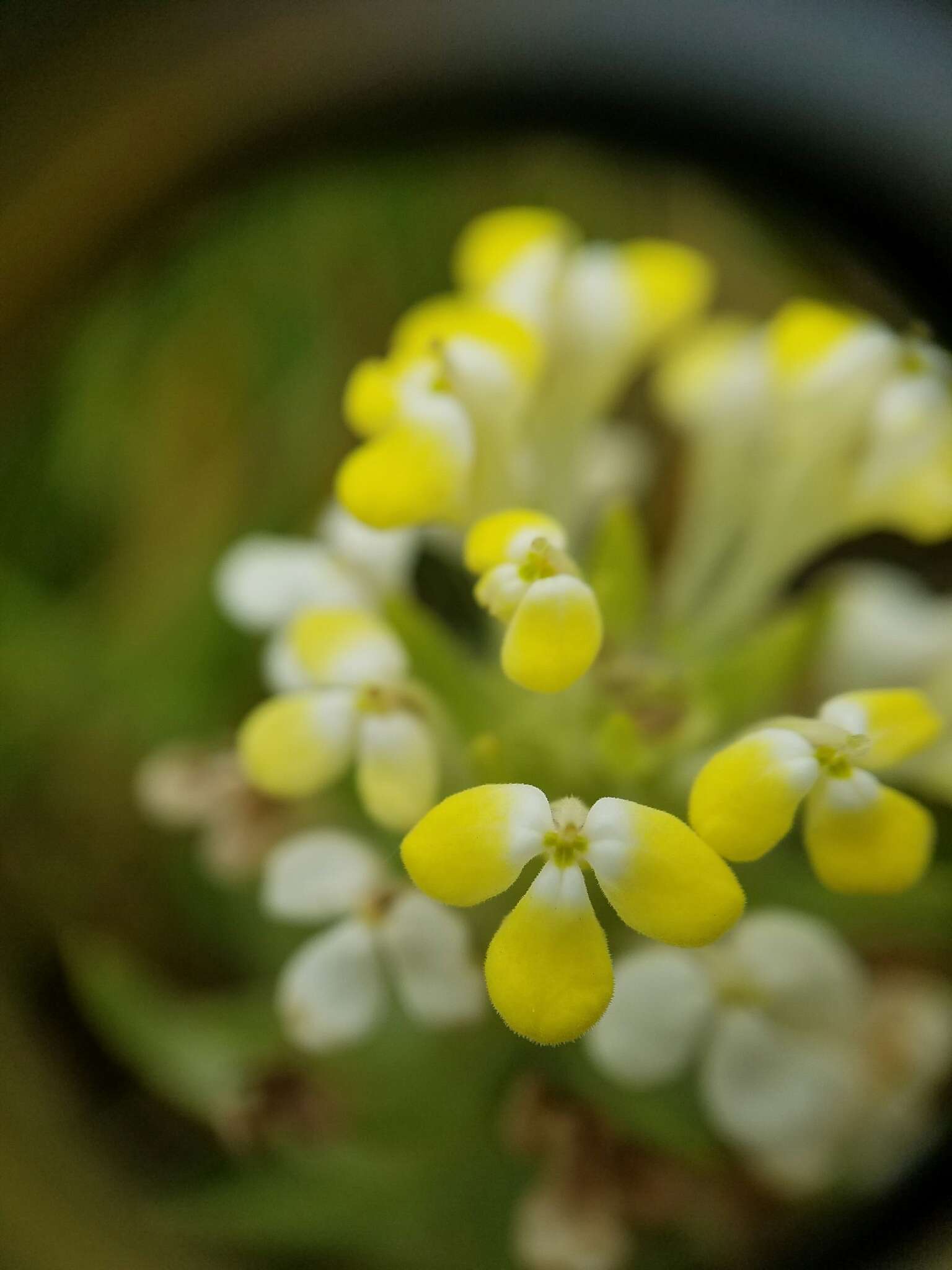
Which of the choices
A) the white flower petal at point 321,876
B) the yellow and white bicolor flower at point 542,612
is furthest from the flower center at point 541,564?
the white flower petal at point 321,876

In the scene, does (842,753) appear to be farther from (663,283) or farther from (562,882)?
(663,283)

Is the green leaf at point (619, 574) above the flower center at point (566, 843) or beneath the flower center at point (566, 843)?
above

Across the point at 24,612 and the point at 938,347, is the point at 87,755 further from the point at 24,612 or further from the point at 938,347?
the point at 938,347

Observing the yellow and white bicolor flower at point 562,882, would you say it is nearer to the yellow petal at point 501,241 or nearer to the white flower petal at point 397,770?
the white flower petal at point 397,770

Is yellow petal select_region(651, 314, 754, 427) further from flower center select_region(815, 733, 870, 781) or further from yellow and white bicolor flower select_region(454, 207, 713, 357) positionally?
flower center select_region(815, 733, 870, 781)

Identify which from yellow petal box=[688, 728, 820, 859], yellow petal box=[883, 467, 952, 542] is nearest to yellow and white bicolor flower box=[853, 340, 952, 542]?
yellow petal box=[883, 467, 952, 542]

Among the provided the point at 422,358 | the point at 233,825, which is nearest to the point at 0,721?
the point at 233,825
